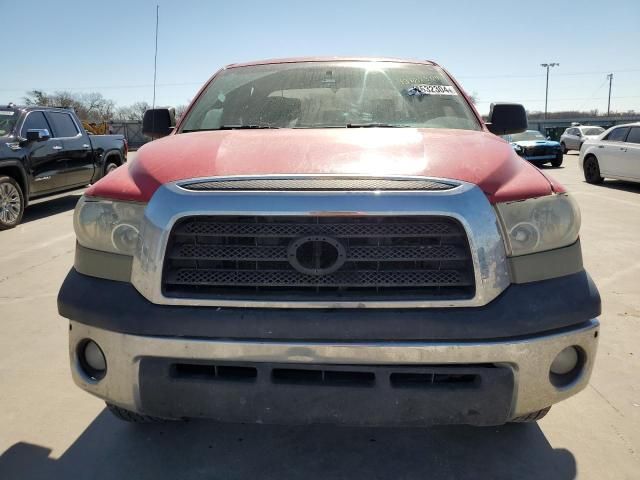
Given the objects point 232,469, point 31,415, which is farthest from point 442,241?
point 31,415

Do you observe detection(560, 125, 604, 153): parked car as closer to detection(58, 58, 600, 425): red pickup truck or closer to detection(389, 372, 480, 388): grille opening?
detection(58, 58, 600, 425): red pickup truck

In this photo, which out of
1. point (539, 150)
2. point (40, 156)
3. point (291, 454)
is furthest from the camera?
point (539, 150)

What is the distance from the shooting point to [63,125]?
9.46m

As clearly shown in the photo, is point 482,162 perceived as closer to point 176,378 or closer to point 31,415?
point 176,378

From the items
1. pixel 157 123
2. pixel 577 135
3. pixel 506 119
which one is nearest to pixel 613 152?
pixel 506 119

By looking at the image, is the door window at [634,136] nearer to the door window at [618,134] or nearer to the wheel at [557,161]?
the door window at [618,134]

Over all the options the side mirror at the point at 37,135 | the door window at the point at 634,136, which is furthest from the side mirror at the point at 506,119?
the door window at the point at 634,136

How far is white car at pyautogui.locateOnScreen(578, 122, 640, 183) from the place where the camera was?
11.8 metres

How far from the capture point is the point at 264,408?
1.86 meters

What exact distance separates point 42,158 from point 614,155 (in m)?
12.6

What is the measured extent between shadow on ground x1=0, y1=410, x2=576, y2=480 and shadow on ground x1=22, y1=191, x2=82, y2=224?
7238 millimetres

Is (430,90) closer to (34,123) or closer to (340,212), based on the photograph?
(340,212)

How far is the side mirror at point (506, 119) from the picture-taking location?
141 inches

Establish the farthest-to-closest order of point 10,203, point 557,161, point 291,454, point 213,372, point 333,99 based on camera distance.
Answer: point 557,161, point 10,203, point 333,99, point 291,454, point 213,372
